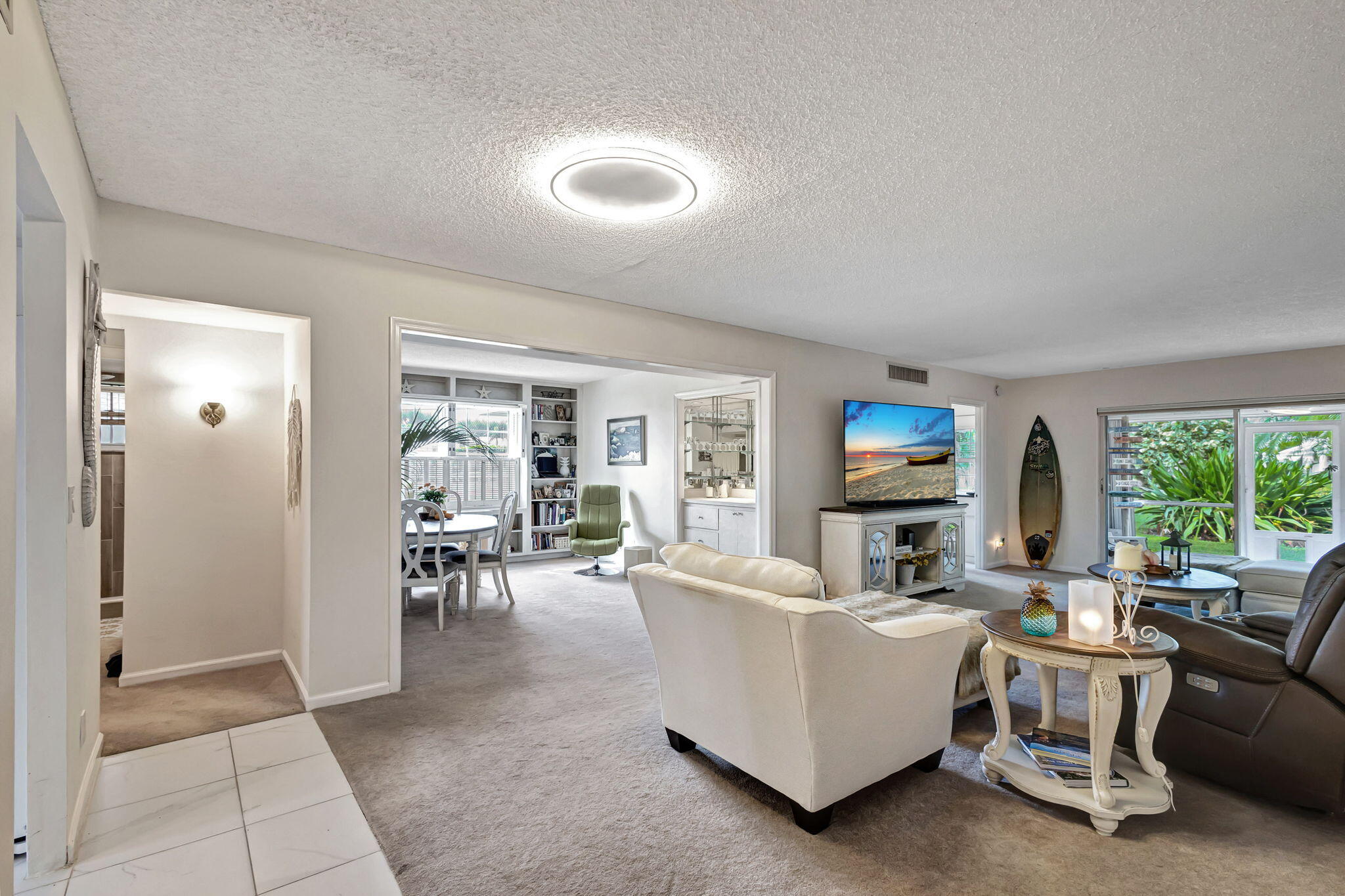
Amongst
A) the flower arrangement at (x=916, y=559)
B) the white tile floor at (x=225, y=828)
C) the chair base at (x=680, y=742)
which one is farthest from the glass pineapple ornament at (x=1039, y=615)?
the flower arrangement at (x=916, y=559)

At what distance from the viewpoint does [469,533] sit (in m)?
4.81

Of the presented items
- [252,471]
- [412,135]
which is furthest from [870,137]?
[252,471]

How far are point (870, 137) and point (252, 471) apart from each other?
3.87 meters

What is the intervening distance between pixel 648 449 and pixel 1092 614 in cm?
537

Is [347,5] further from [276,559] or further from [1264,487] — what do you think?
[1264,487]

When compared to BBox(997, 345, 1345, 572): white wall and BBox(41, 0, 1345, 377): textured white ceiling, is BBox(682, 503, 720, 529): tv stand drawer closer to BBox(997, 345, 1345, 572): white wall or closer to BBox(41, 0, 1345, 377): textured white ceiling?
BBox(41, 0, 1345, 377): textured white ceiling

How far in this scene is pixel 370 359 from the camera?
3.30 meters


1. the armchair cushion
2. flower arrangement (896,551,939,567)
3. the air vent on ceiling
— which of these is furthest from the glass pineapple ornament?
the air vent on ceiling

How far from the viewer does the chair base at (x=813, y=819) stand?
208 cm

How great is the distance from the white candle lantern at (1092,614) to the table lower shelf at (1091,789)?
51 centimetres

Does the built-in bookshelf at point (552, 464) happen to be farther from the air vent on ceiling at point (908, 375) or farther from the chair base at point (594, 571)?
the air vent on ceiling at point (908, 375)

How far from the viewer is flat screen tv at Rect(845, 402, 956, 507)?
18.6 ft

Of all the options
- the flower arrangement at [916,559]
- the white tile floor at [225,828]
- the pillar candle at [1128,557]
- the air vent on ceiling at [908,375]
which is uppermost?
the air vent on ceiling at [908,375]

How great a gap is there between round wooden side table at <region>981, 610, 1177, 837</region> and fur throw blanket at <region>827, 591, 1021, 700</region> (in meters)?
0.17
